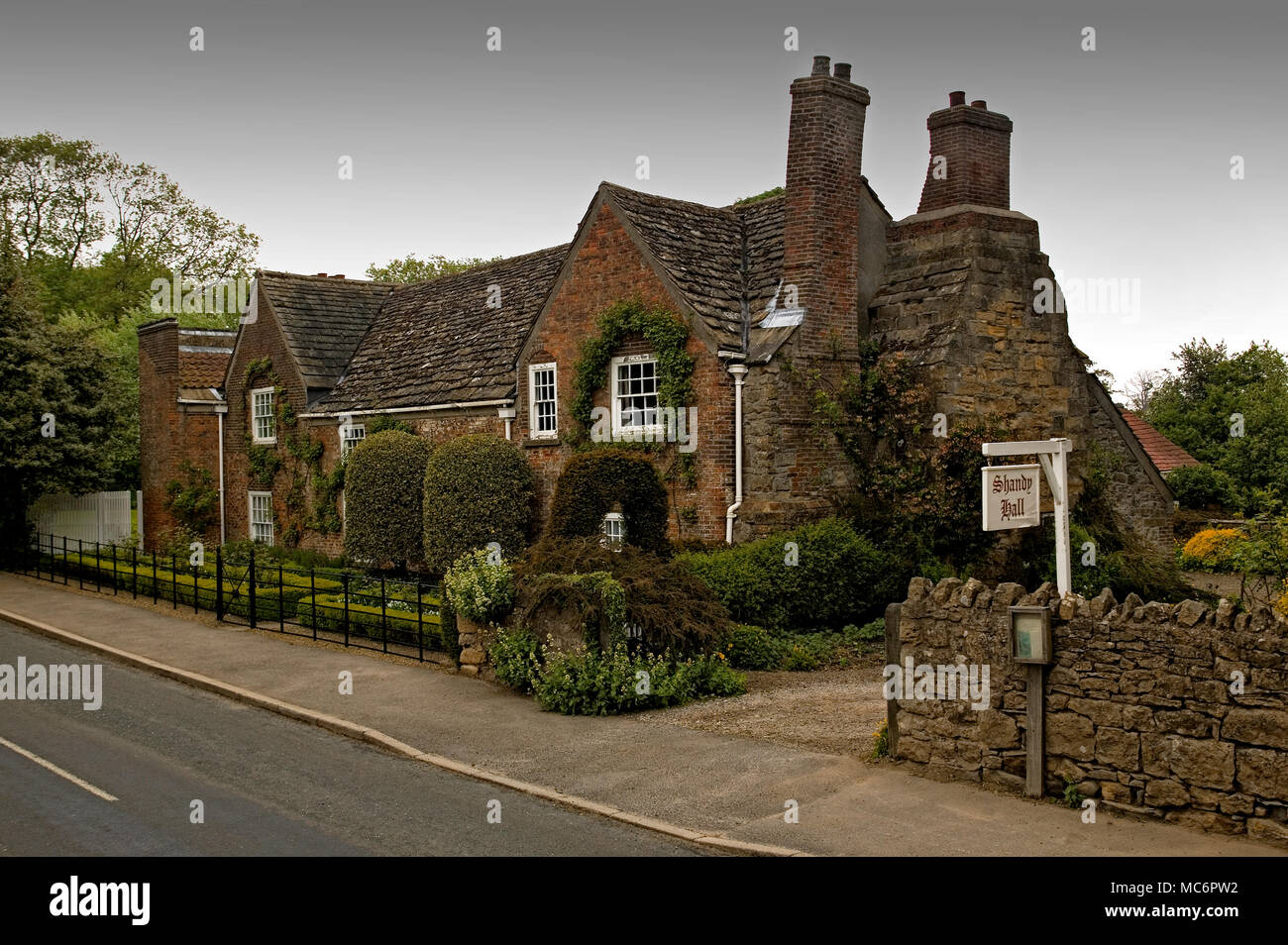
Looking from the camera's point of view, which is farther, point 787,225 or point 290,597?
point 290,597

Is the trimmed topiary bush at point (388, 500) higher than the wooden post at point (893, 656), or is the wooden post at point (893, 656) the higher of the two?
the trimmed topiary bush at point (388, 500)

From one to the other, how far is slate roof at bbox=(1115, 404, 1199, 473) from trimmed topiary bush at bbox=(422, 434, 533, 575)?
23.1 metres

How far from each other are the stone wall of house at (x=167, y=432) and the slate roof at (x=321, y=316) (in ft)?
12.8

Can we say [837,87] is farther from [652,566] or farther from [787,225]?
[652,566]

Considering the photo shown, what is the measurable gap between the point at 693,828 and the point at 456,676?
6.90 m

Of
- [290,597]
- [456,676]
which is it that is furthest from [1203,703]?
[290,597]

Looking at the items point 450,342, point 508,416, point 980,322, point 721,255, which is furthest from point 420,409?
point 980,322

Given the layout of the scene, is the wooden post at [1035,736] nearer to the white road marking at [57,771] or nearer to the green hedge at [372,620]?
the white road marking at [57,771]

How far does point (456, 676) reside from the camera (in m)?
15.0

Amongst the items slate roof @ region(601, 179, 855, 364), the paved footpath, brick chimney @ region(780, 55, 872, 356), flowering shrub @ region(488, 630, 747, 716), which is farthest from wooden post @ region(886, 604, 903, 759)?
brick chimney @ region(780, 55, 872, 356)

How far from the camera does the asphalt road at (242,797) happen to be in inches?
334

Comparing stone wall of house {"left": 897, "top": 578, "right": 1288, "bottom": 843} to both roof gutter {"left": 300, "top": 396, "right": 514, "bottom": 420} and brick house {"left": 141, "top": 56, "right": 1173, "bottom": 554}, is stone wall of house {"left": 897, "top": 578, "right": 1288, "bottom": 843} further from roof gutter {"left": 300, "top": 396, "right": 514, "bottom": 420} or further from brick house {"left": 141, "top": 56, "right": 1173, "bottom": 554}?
roof gutter {"left": 300, "top": 396, "right": 514, "bottom": 420}

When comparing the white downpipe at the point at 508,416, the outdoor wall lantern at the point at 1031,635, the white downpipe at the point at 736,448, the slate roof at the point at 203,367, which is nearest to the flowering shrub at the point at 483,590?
the white downpipe at the point at 736,448
